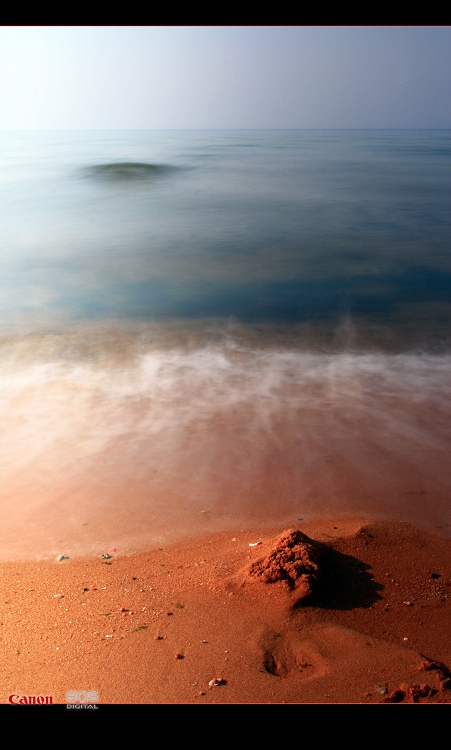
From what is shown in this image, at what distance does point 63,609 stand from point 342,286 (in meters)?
7.90

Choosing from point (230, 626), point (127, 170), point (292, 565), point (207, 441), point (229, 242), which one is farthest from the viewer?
point (127, 170)

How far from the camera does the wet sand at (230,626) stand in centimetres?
216

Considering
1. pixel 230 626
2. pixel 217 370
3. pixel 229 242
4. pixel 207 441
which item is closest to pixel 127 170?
pixel 229 242

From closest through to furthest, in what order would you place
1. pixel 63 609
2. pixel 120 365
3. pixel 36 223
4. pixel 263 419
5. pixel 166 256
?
pixel 63 609 < pixel 263 419 < pixel 120 365 < pixel 166 256 < pixel 36 223

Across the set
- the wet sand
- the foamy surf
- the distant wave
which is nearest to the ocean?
the foamy surf

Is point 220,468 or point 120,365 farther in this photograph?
point 120,365

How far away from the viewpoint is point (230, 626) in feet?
8.09

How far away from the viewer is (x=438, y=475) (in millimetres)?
3930

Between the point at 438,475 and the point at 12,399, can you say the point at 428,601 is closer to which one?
the point at 438,475

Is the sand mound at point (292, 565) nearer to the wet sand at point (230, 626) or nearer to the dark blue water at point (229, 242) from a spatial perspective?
the wet sand at point (230, 626)

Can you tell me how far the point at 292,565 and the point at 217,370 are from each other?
330 cm

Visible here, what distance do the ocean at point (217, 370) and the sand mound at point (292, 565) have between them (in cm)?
58

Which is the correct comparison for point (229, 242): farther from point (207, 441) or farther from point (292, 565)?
point (292, 565)
